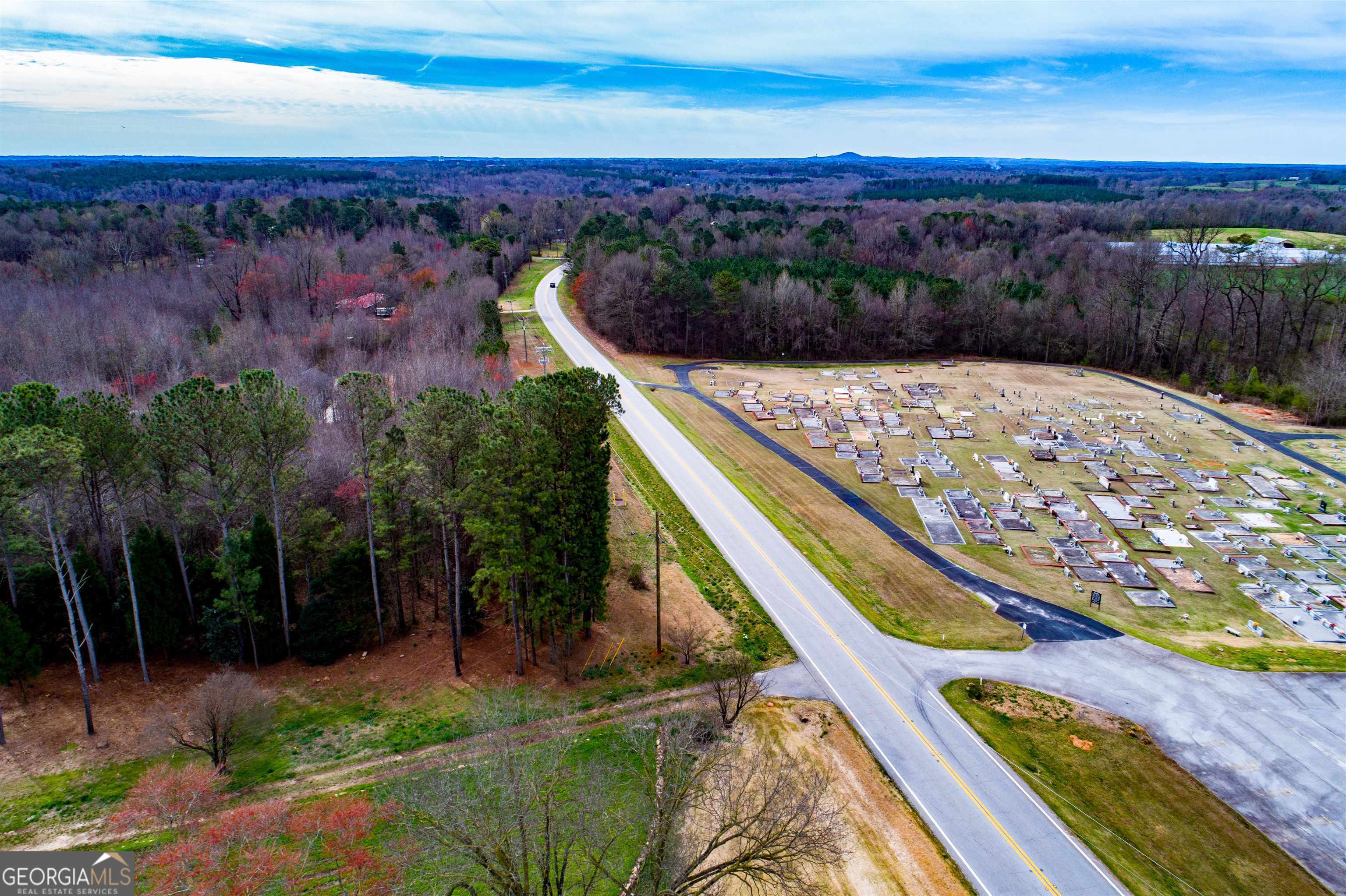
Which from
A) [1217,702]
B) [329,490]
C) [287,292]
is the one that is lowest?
[1217,702]

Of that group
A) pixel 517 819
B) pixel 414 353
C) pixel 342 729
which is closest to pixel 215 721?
pixel 342 729

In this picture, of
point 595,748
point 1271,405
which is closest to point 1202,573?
point 595,748

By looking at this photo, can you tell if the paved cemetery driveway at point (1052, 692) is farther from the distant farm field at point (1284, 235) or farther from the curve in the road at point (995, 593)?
the distant farm field at point (1284, 235)

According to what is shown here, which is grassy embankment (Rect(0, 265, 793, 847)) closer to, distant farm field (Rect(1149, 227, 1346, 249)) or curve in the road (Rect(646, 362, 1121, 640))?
curve in the road (Rect(646, 362, 1121, 640))

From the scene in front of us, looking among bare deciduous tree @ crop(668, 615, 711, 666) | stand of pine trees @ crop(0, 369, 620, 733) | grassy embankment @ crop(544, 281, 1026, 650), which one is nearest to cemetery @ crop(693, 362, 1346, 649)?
grassy embankment @ crop(544, 281, 1026, 650)

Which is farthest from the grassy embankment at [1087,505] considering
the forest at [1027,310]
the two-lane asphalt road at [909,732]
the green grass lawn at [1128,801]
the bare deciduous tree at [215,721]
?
the bare deciduous tree at [215,721]

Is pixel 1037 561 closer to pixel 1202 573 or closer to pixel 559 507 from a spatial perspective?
pixel 1202 573
